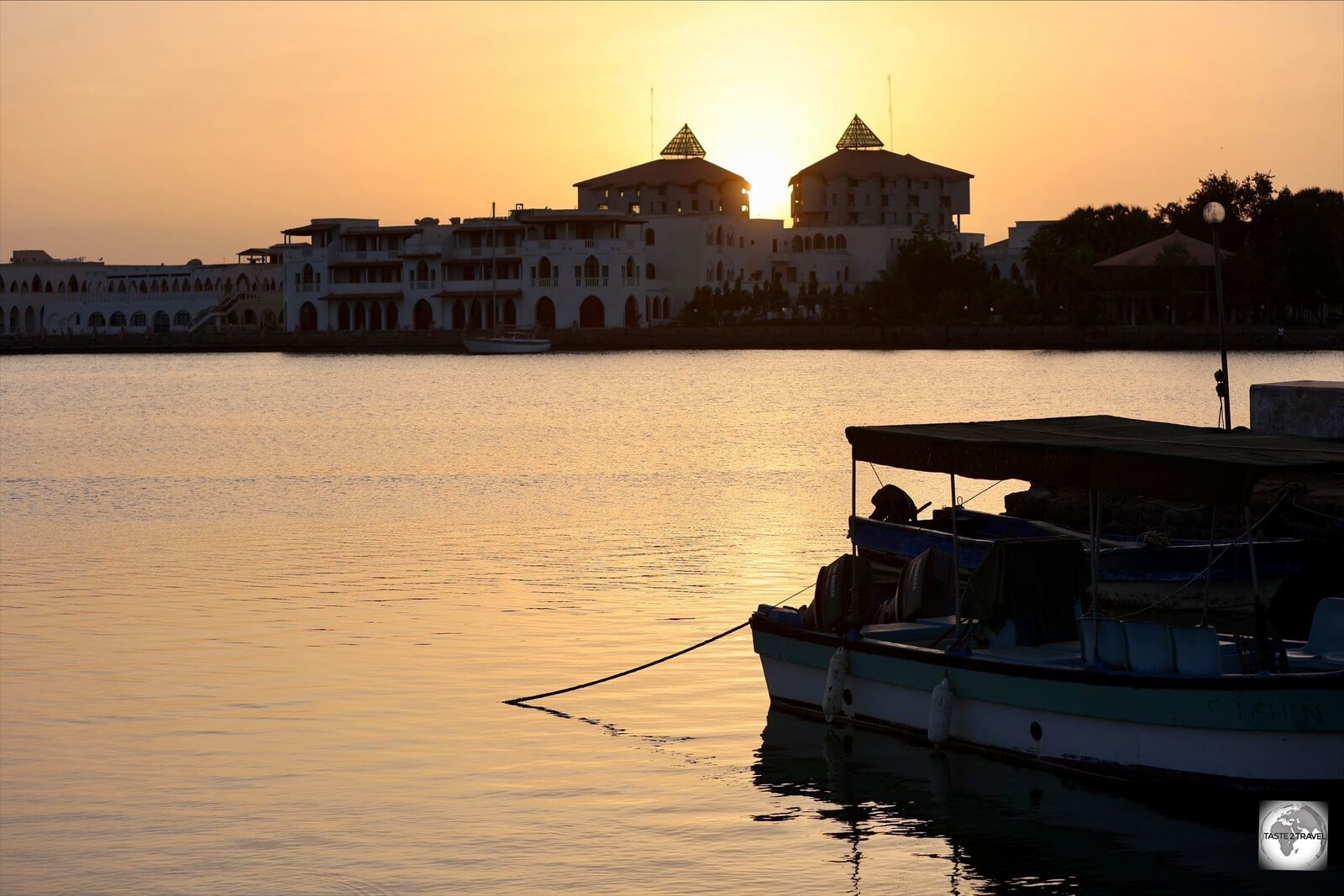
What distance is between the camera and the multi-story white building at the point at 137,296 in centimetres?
13800

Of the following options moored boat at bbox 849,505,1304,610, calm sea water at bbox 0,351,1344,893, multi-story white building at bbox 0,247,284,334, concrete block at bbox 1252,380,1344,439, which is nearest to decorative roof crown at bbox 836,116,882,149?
multi-story white building at bbox 0,247,284,334

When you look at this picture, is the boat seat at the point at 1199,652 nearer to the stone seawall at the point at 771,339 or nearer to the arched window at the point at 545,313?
the stone seawall at the point at 771,339

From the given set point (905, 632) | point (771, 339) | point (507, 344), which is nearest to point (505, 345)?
point (507, 344)

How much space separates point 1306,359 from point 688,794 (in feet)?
289

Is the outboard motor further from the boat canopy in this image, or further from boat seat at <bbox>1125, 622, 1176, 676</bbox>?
boat seat at <bbox>1125, 622, 1176, 676</bbox>

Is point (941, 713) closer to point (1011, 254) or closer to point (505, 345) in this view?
point (505, 345)

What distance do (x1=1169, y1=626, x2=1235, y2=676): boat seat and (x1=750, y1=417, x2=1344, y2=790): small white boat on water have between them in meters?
0.01

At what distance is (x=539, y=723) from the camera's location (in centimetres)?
1521

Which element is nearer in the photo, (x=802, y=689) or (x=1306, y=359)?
(x=802, y=689)

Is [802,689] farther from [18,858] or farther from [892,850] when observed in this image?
[18,858]

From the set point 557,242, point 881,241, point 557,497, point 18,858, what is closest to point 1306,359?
point 881,241

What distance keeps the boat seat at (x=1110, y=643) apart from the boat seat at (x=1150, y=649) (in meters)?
0.09

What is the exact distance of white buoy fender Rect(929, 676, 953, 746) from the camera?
1313 centimetres

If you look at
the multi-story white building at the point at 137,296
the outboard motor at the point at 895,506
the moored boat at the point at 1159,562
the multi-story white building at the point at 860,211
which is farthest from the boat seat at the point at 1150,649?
the multi-story white building at the point at 137,296
